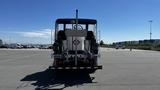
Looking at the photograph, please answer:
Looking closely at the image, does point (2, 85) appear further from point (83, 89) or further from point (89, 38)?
point (89, 38)

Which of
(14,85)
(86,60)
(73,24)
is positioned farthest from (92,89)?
(73,24)

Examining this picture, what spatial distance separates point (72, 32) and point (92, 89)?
13.5 ft

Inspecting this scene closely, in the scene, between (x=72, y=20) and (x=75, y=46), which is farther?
(x=72, y=20)

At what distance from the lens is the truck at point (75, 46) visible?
531 inches

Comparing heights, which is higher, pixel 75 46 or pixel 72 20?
pixel 72 20

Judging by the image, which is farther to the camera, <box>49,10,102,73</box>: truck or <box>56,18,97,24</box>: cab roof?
<box>56,18,97,24</box>: cab roof

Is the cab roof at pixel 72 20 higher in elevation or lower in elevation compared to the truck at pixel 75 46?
higher

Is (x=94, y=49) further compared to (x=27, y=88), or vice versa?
(x=94, y=49)

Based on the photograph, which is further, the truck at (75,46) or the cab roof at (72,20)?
the cab roof at (72,20)

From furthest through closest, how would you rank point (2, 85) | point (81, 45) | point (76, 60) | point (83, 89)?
point (81, 45) < point (76, 60) < point (2, 85) < point (83, 89)

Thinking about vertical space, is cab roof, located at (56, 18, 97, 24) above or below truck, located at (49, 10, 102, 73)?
above

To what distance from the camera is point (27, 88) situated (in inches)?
412

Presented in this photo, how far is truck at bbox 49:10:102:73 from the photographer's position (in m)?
13.5

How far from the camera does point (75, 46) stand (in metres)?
14.7
